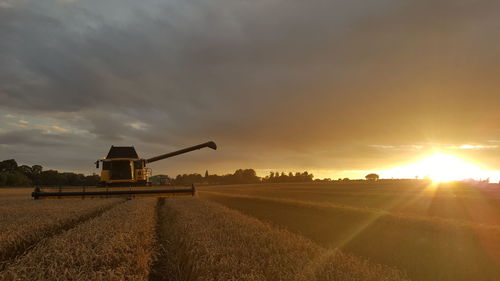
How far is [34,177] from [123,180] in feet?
310

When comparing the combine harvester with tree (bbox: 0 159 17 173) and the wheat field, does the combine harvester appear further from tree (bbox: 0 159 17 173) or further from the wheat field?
tree (bbox: 0 159 17 173)

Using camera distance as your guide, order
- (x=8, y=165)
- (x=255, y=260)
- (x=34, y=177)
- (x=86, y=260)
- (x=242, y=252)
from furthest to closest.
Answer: (x=8, y=165) < (x=34, y=177) < (x=242, y=252) < (x=255, y=260) < (x=86, y=260)

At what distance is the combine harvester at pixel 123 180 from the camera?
2750 cm

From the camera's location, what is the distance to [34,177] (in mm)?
110312

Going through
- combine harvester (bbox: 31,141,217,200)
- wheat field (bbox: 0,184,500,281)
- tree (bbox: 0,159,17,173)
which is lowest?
wheat field (bbox: 0,184,500,281)

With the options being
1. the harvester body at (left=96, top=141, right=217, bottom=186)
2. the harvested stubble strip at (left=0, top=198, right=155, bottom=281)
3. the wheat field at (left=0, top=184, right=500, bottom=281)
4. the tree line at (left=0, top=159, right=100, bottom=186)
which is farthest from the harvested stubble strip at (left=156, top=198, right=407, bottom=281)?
the tree line at (left=0, top=159, right=100, bottom=186)

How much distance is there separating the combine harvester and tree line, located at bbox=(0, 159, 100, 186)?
2179 inches

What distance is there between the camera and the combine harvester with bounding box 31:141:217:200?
27500 millimetres

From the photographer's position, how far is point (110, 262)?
6.92 meters

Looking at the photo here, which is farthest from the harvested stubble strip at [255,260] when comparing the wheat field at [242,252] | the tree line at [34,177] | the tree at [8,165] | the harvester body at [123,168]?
the tree at [8,165]

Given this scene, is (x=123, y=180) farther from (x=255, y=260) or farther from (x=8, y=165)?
(x=8, y=165)

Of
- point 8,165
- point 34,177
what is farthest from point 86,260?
point 8,165

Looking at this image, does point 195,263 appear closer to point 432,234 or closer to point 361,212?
point 432,234

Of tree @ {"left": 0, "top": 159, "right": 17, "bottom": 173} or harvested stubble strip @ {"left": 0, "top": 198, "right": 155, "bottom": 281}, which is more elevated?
tree @ {"left": 0, "top": 159, "right": 17, "bottom": 173}
